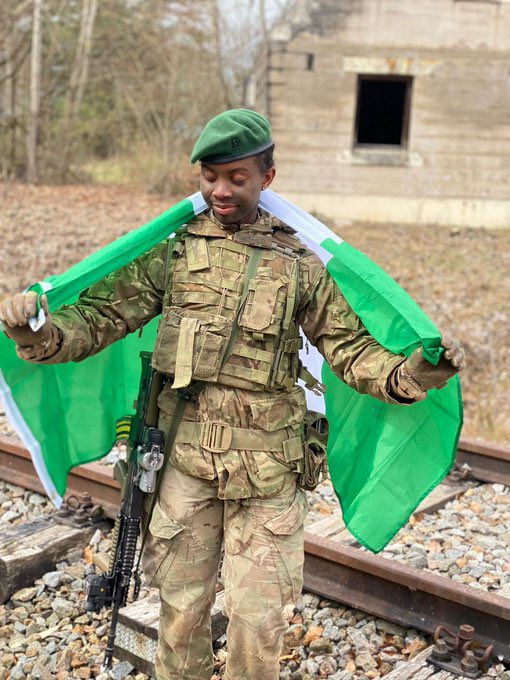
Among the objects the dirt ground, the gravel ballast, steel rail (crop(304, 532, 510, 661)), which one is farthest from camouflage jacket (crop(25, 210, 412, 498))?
the dirt ground

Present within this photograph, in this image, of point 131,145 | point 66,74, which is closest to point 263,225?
point 131,145

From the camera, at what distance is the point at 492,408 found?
775cm

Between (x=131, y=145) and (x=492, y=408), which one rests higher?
(x=131, y=145)

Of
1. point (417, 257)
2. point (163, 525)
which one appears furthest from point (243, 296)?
point (417, 257)

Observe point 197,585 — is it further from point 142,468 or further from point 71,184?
point 71,184

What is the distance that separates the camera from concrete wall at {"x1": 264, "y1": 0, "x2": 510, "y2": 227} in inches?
621

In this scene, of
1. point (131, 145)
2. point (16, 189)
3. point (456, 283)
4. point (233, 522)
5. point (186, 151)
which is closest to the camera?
point (233, 522)

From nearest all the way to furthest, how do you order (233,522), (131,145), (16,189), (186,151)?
(233,522)
(16,189)
(186,151)
(131,145)

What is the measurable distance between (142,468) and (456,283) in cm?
925

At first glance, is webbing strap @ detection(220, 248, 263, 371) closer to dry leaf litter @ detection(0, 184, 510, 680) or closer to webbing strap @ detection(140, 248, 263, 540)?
webbing strap @ detection(140, 248, 263, 540)

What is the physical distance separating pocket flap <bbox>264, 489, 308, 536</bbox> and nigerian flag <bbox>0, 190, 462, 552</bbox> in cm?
40

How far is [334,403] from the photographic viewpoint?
327 centimetres

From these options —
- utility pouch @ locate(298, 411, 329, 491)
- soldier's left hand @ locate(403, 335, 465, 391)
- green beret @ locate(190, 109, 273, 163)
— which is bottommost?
utility pouch @ locate(298, 411, 329, 491)

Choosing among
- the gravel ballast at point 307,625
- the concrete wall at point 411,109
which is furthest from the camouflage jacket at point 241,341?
the concrete wall at point 411,109
